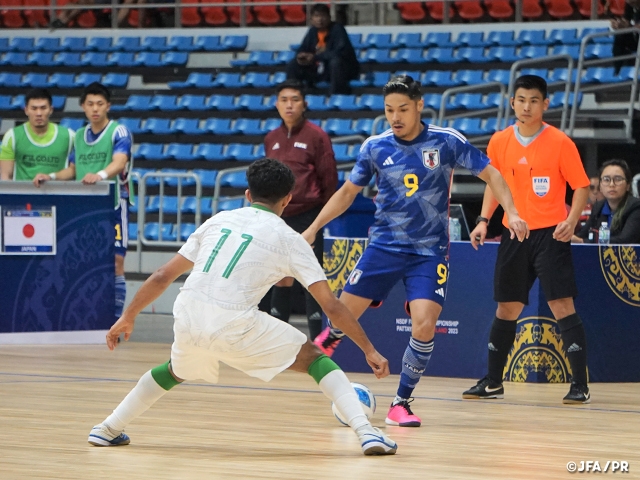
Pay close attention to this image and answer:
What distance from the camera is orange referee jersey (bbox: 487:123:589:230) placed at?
7.07 metres

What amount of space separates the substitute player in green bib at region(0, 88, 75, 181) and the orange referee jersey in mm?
4529

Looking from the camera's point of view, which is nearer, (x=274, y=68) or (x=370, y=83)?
(x=370, y=83)

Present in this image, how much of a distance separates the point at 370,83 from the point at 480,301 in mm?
8214

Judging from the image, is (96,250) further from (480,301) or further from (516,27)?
(516,27)

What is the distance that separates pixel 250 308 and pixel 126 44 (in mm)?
14946

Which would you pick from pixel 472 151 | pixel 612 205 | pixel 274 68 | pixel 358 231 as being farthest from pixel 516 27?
pixel 472 151

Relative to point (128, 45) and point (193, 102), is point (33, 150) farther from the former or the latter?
point (128, 45)

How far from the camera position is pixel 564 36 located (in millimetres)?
15297

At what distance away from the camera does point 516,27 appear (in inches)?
647

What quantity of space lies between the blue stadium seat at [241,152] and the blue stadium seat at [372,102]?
1.51 metres

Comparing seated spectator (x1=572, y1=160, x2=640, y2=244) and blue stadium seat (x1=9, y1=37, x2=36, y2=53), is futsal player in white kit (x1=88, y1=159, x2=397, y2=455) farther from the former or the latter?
blue stadium seat (x1=9, y1=37, x2=36, y2=53)

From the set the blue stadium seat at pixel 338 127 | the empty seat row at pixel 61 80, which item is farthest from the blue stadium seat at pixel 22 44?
the blue stadium seat at pixel 338 127

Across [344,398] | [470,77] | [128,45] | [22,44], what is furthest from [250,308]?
[22,44]

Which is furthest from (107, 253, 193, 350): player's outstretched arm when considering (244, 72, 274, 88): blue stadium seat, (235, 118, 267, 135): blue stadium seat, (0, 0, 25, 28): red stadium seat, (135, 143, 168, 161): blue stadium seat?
(0, 0, 25, 28): red stadium seat
